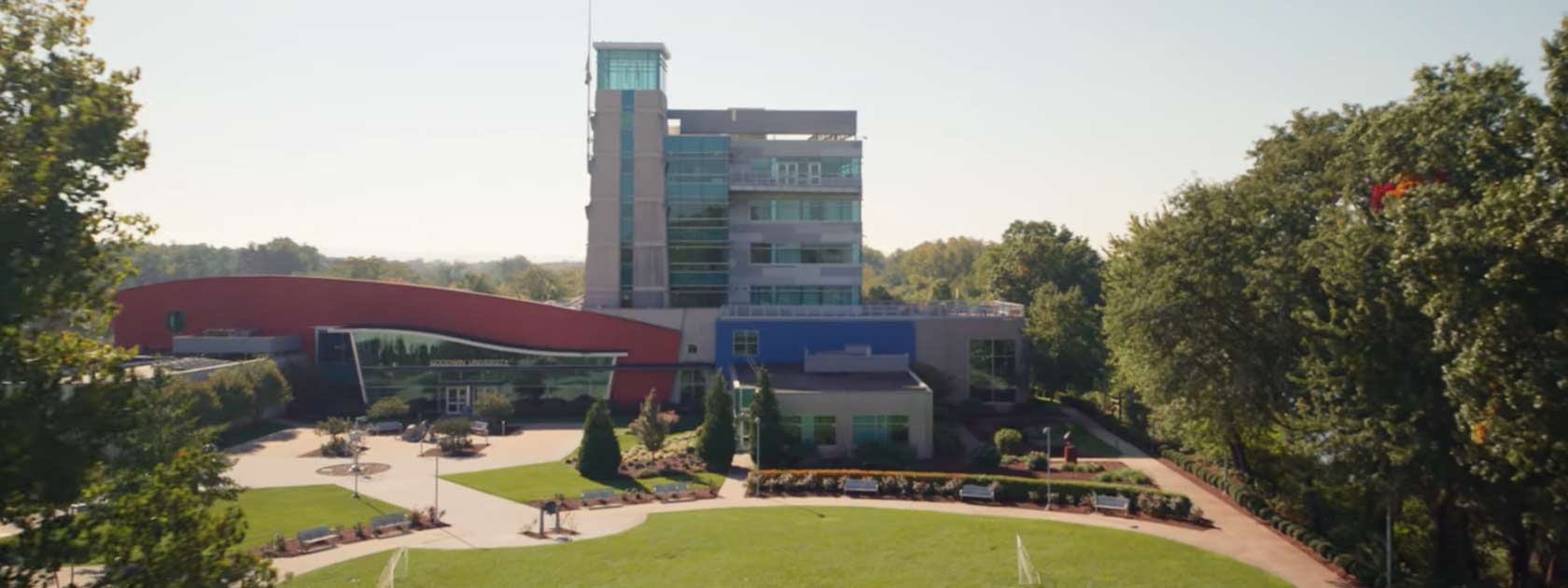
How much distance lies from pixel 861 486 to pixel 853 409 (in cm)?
812

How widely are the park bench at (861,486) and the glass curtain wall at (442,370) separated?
26.8m

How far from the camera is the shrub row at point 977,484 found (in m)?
34.6

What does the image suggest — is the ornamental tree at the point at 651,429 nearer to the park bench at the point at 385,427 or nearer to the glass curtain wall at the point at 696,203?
the park bench at the point at 385,427

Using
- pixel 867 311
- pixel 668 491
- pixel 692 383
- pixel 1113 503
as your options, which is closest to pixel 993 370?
pixel 867 311

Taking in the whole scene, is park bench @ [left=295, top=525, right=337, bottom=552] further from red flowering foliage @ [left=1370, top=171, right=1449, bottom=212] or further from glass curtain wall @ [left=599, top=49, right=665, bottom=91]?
glass curtain wall @ [left=599, top=49, right=665, bottom=91]

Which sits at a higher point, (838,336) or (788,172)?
(788,172)

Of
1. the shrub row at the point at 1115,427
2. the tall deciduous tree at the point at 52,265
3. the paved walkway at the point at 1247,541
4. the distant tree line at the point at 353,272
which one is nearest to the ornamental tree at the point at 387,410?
the shrub row at the point at 1115,427

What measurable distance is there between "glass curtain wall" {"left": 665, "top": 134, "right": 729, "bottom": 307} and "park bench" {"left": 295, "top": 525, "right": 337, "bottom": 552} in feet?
120

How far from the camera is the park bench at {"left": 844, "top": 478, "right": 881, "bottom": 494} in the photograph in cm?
3847

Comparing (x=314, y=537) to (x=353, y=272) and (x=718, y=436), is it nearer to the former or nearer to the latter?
(x=718, y=436)

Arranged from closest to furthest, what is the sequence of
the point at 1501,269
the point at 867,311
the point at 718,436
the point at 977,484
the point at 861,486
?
the point at 1501,269
the point at 977,484
the point at 861,486
the point at 718,436
the point at 867,311

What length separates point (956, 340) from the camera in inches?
2360

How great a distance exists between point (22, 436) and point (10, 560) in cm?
145

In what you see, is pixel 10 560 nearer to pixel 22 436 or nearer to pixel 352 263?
pixel 22 436
